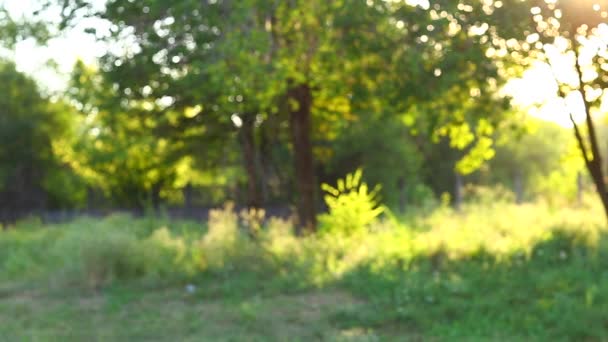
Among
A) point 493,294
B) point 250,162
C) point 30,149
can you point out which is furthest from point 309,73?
point 30,149

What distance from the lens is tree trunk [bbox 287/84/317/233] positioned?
51.6 feet

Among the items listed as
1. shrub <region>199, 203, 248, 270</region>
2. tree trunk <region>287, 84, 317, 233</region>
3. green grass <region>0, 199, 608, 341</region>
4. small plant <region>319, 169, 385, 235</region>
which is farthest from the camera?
tree trunk <region>287, 84, 317, 233</region>

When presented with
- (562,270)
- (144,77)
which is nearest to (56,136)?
(144,77)

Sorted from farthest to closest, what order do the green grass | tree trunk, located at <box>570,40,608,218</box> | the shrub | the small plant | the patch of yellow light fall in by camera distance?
the patch of yellow light
the small plant
the shrub
the green grass
tree trunk, located at <box>570,40,608,218</box>

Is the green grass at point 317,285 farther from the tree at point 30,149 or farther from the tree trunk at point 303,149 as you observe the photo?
the tree at point 30,149

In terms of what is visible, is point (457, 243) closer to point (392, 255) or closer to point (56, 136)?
point (392, 255)

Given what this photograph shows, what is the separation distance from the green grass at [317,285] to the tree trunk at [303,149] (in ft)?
6.02

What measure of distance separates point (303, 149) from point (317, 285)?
496 centimetres

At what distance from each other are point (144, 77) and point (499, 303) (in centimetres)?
689

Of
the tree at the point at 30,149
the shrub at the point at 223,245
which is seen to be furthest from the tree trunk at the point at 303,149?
the tree at the point at 30,149

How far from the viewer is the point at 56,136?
3191 centimetres

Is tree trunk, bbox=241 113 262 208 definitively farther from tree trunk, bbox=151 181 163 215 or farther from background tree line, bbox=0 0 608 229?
tree trunk, bbox=151 181 163 215

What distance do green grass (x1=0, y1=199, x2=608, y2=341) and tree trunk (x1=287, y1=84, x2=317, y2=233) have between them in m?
1.84

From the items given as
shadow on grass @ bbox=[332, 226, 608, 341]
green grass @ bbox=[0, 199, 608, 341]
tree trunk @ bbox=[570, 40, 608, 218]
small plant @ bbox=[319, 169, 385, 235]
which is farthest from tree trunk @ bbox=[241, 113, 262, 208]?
tree trunk @ bbox=[570, 40, 608, 218]
